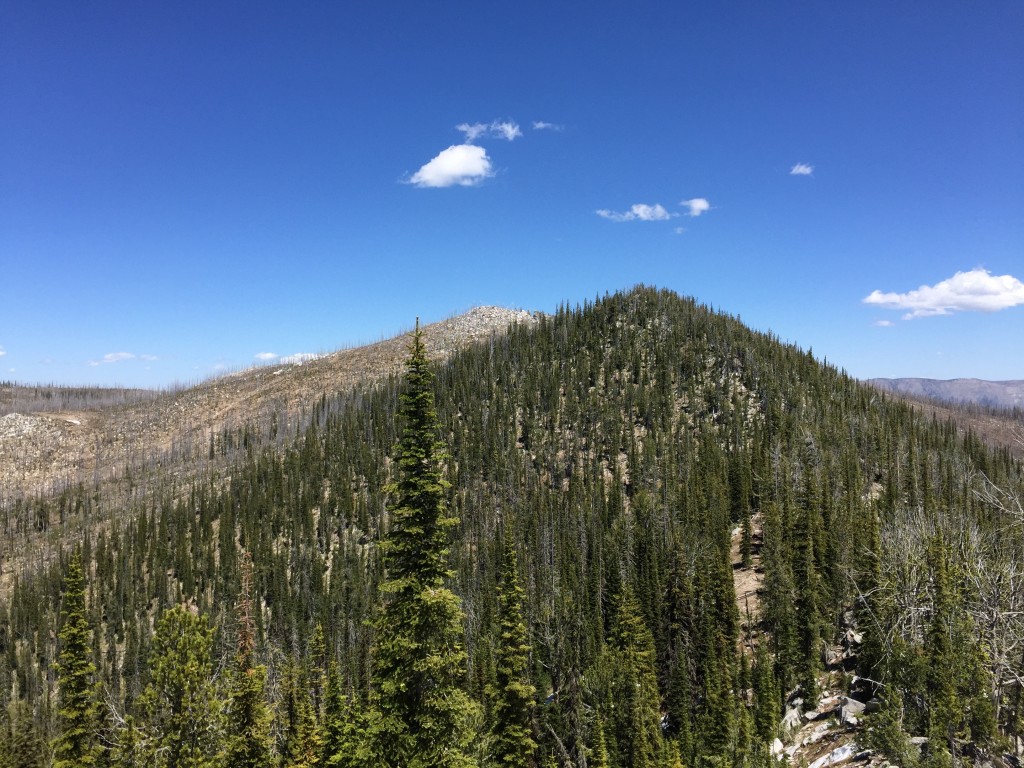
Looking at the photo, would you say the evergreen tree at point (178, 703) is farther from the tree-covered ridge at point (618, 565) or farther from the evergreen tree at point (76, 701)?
the evergreen tree at point (76, 701)

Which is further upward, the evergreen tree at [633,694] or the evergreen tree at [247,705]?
the evergreen tree at [247,705]

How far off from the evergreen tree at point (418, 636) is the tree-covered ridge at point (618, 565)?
629mm

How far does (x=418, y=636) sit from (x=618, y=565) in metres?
78.0

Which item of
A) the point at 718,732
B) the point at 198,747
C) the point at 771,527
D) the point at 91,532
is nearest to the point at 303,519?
the point at 91,532

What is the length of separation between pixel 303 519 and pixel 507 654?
131 metres

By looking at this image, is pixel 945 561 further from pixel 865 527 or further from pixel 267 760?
pixel 267 760

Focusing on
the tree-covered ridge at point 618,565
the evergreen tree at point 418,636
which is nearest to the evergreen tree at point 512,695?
the tree-covered ridge at point 618,565

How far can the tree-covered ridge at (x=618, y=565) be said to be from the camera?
3259 cm

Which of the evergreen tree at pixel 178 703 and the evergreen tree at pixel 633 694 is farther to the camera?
the evergreen tree at pixel 633 694

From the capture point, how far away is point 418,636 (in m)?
16.2

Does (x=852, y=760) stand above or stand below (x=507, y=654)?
below

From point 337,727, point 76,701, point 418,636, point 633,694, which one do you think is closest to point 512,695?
point 337,727

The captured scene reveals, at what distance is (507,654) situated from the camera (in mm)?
31297

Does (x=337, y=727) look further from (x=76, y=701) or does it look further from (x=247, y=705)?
(x=76, y=701)
